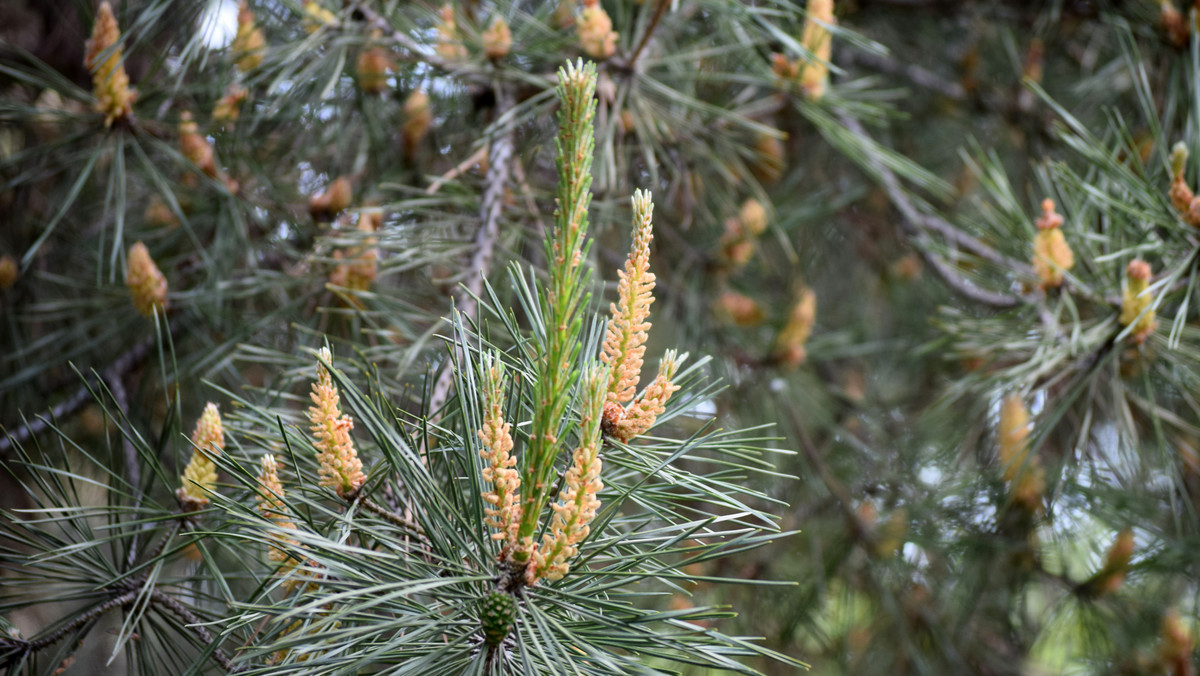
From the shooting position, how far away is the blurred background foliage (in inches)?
32.2

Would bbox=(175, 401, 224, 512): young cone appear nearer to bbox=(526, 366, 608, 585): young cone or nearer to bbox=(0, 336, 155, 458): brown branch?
bbox=(526, 366, 608, 585): young cone

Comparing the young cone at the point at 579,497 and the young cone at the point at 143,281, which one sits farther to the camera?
the young cone at the point at 143,281

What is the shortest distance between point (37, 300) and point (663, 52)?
39.5 inches

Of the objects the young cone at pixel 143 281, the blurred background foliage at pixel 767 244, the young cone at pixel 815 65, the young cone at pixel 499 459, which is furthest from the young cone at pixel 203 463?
the young cone at pixel 815 65

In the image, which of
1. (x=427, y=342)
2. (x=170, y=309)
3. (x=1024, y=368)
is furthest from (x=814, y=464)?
(x=170, y=309)

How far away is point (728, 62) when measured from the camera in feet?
3.79

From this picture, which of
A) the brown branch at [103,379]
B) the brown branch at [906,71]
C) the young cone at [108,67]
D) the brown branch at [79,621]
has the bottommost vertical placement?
the brown branch at [103,379]

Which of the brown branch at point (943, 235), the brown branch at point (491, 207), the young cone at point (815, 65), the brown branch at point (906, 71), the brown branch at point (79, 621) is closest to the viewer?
the brown branch at point (79, 621)

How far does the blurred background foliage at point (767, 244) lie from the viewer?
818mm

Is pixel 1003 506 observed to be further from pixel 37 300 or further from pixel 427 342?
pixel 37 300

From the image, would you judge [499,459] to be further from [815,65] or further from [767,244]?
[767,244]

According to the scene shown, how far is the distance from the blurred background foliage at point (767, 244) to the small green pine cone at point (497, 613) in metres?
0.15

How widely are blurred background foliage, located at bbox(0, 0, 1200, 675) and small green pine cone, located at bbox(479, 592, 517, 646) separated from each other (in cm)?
15

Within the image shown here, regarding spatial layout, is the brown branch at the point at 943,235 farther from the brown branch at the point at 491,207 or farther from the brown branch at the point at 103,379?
the brown branch at the point at 103,379
